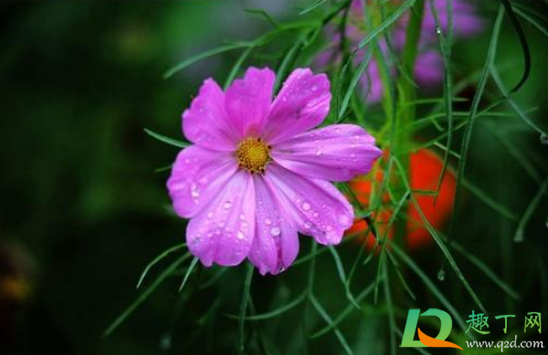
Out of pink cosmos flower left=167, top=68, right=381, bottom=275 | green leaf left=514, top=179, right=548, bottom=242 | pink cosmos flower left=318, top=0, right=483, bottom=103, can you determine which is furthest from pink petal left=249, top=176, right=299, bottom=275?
pink cosmos flower left=318, top=0, right=483, bottom=103

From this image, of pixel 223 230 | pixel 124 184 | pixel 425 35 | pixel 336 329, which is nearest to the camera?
pixel 223 230

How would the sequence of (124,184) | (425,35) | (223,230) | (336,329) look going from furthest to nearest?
(124,184), (425,35), (336,329), (223,230)

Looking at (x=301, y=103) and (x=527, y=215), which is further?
(x=527, y=215)

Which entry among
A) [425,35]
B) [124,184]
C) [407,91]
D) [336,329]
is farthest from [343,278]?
[124,184]

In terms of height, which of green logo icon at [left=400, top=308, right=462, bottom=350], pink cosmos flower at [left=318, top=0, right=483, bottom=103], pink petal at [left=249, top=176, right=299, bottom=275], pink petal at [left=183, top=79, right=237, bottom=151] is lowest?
green logo icon at [left=400, top=308, right=462, bottom=350]

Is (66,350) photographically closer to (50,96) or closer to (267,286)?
(267,286)

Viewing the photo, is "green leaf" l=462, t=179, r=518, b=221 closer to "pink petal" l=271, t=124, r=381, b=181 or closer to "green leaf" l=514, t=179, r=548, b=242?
"green leaf" l=514, t=179, r=548, b=242

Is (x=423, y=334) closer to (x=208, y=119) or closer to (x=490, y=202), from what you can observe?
(x=490, y=202)

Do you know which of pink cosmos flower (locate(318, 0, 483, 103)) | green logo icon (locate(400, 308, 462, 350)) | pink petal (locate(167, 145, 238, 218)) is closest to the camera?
pink petal (locate(167, 145, 238, 218))

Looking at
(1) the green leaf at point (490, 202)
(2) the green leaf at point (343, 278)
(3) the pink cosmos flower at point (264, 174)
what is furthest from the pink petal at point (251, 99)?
(1) the green leaf at point (490, 202)
